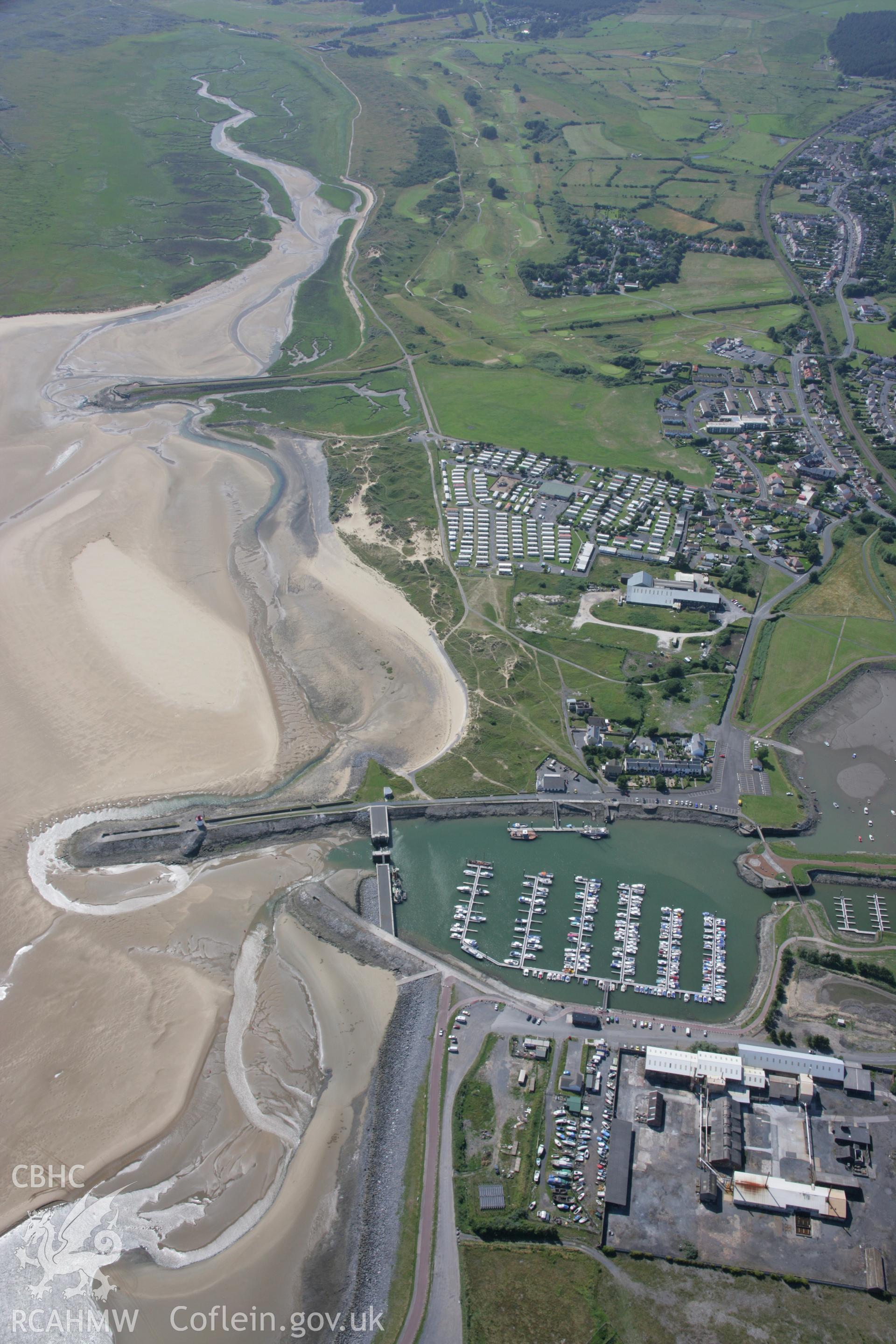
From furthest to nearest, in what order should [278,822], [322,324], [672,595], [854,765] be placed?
1. [322,324]
2. [672,595]
3. [854,765]
4. [278,822]

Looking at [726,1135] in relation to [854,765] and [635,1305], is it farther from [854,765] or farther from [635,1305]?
[854,765]

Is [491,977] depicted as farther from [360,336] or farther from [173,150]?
[173,150]

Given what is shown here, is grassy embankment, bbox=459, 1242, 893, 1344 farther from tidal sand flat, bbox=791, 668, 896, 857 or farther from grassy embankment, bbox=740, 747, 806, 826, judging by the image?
grassy embankment, bbox=740, 747, 806, 826

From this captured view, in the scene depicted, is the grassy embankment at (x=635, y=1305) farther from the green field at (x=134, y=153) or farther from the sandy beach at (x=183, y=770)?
the green field at (x=134, y=153)

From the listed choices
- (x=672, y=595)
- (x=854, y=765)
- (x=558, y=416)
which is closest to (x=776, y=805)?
(x=854, y=765)

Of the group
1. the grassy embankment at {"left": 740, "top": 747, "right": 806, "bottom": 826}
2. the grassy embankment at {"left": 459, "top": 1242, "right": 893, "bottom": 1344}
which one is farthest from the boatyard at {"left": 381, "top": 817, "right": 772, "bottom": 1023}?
the grassy embankment at {"left": 459, "top": 1242, "right": 893, "bottom": 1344}

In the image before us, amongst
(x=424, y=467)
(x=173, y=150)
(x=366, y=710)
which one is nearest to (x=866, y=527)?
(x=424, y=467)

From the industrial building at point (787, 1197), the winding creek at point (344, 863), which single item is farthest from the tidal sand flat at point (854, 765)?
the industrial building at point (787, 1197)
